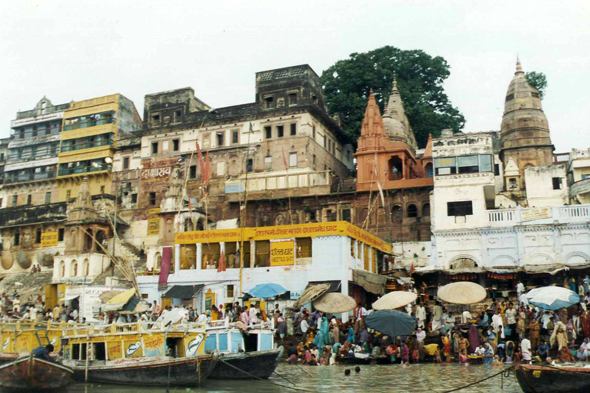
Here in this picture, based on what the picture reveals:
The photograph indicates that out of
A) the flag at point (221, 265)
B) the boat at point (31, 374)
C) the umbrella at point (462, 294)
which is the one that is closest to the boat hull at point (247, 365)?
the boat at point (31, 374)

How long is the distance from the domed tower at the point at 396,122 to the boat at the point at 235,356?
1093 inches

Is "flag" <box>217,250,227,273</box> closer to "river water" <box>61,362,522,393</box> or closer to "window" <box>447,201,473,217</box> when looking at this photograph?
"river water" <box>61,362,522,393</box>

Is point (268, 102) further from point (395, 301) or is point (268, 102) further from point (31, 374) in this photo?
point (31, 374)

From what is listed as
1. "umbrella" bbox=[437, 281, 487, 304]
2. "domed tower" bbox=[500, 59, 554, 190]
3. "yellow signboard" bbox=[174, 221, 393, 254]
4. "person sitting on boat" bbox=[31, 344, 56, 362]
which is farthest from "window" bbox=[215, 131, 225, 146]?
"person sitting on boat" bbox=[31, 344, 56, 362]

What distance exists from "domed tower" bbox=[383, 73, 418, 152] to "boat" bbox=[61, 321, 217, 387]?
28439 millimetres

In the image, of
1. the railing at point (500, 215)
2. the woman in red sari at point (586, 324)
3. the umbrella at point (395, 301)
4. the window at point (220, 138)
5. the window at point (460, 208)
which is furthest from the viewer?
the window at point (220, 138)

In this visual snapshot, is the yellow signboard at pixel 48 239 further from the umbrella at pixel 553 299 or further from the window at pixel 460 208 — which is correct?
the umbrella at pixel 553 299

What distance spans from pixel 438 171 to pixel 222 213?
14.2 metres

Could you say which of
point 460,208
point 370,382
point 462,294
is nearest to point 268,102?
point 460,208

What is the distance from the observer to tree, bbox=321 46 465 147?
48781 millimetres

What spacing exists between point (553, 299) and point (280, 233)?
1323 cm

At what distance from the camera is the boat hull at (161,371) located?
15.9 metres

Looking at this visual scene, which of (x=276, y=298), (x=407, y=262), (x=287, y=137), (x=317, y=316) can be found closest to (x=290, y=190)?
(x=287, y=137)

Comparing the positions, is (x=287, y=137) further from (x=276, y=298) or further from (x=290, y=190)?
(x=276, y=298)
